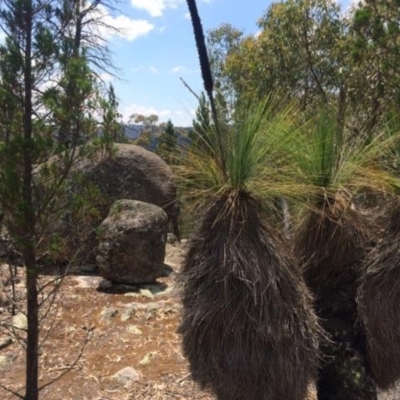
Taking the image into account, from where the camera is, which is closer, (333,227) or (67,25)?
(67,25)

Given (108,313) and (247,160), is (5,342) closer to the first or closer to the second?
(108,313)

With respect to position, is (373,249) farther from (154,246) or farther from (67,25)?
(154,246)

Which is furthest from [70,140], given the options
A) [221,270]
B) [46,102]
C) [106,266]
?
[106,266]

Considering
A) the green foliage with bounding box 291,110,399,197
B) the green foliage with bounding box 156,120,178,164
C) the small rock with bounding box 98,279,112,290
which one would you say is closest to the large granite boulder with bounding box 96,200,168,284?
the small rock with bounding box 98,279,112,290

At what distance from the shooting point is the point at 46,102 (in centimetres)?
246

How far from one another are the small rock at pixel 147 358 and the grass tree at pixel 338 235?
1.82m

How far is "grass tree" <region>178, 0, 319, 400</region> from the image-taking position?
8.82ft

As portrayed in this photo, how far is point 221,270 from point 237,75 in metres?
10.6

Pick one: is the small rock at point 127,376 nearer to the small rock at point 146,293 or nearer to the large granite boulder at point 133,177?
the small rock at point 146,293

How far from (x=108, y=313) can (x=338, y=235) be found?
3.22m

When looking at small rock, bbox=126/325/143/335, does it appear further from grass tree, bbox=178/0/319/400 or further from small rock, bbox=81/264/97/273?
grass tree, bbox=178/0/319/400

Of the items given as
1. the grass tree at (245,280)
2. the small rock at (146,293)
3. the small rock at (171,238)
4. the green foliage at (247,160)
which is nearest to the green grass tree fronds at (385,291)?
the grass tree at (245,280)

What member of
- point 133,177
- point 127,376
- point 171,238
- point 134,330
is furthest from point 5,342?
point 171,238

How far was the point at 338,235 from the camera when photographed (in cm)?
307
